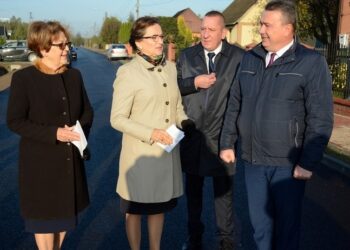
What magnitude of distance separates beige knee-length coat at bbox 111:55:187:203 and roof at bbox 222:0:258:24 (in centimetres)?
4333

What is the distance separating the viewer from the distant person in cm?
288

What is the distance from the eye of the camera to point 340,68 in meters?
12.2

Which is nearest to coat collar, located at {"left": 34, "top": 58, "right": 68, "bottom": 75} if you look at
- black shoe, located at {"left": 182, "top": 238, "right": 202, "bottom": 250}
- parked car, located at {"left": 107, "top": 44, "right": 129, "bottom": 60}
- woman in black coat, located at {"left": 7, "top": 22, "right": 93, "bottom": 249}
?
woman in black coat, located at {"left": 7, "top": 22, "right": 93, "bottom": 249}

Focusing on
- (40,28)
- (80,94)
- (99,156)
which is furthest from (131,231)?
(99,156)

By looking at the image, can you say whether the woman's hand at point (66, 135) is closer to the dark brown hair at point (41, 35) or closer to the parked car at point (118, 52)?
the dark brown hair at point (41, 35)

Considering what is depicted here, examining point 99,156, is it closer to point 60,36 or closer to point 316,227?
point 316,227

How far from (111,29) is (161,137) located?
88876 millimetres

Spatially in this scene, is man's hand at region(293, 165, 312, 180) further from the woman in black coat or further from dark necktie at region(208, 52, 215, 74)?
the woman in black coat

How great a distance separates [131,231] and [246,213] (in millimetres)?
1776

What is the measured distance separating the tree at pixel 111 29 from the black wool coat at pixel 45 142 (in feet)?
284

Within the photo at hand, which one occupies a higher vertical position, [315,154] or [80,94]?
[80,94]

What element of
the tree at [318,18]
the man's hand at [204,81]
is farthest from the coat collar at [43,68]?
the tree at [318,18]

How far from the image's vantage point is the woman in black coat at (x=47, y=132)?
9.29 feet

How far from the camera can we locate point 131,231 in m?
3.46
